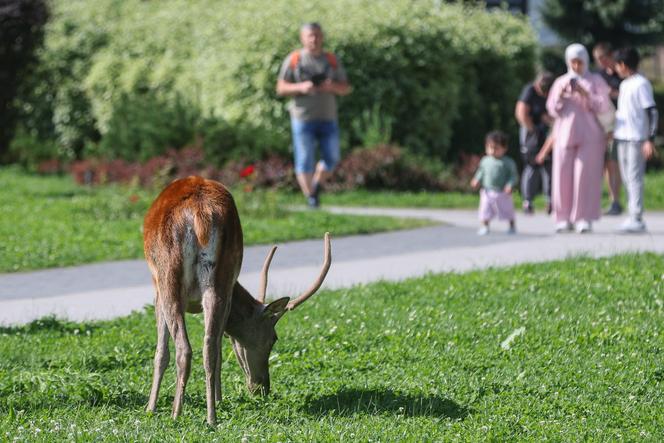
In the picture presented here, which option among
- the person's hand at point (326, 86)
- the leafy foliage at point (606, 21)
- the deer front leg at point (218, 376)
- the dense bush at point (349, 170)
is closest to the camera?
the deer front leg at point (218, 376)

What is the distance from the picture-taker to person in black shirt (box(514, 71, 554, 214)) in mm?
14648

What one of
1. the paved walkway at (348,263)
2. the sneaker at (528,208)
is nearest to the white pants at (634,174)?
the paved walkway at (348,263)

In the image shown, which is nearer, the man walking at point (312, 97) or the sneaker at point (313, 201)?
the man walking at point (312, 97)

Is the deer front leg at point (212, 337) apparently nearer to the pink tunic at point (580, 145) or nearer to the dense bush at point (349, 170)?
the pink tunic at point (580, 145)

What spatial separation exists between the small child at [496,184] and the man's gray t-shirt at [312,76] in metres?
2.39

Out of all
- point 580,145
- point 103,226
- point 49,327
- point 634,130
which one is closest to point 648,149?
point 634,130

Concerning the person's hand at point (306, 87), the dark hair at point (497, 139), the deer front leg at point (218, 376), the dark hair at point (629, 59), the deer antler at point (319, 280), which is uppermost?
the dark hair at point (629, 59)

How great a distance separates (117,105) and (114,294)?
38.0 ft

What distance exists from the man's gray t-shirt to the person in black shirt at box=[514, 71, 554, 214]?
2.33 metres

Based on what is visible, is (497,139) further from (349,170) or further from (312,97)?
(349,170)

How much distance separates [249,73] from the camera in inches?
724

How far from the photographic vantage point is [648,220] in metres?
13.9

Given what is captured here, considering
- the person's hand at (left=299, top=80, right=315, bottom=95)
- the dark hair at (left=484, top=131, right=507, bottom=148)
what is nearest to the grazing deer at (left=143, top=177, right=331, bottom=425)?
the dark hair at (left=484, top=131, right=507, bottom=148)

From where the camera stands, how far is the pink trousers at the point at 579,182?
1266 cm
